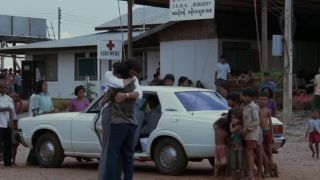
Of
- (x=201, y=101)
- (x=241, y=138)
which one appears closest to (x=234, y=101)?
(x=241, y=138)

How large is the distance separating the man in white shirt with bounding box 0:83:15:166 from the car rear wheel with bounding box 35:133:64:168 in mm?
540

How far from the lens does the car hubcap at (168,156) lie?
38.1 ft

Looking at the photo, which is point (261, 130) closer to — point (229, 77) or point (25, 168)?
point (25, 168)

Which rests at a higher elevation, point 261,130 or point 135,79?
point 135,79

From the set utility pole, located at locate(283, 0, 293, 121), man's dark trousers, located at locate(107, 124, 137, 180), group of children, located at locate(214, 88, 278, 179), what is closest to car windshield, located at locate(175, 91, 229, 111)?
group of children, located at locate(214, 88, 278, 179)

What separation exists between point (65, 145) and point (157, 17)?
24421 mm

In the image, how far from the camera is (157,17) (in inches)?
1446

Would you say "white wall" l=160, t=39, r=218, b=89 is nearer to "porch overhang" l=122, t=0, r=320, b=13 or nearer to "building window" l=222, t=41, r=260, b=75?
"building window" l=222, t=41, r=260, b=75

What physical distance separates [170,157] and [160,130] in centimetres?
47

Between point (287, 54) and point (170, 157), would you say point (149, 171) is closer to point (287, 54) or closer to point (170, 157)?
point (170, 157)

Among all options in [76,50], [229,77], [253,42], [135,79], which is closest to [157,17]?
[76,50]

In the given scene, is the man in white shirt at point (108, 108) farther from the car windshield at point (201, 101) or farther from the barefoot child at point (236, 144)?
the car windshield at point (201, 101)

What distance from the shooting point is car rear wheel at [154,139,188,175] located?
1151 centimetres

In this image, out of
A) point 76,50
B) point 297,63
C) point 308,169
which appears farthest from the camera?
point 76,50
